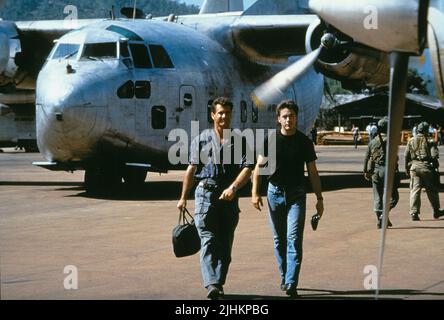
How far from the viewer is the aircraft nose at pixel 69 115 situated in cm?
1841

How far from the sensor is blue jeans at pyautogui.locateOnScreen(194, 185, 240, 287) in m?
8.91

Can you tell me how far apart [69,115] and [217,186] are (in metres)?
9.83

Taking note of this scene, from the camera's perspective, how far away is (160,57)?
20203mm

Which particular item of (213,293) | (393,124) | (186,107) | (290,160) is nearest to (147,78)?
(186,107)

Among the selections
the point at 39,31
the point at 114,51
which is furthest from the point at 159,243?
the point at 39,31

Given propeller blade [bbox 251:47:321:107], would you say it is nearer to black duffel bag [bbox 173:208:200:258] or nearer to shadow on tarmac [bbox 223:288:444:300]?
black duffel bag [bbox 173:208:200:258]

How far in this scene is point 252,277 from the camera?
32.9 ft

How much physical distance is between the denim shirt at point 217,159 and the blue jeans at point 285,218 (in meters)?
0.53

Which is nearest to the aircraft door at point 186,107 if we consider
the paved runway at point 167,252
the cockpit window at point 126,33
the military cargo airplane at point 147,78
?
the military cargo airplane at point 147,78

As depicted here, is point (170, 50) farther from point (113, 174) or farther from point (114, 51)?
point (113, 174)

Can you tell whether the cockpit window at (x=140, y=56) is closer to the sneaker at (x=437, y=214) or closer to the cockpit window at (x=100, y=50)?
the cockpit window at (x=100, y=50)

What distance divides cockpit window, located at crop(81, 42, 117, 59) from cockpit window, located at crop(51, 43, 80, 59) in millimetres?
232
